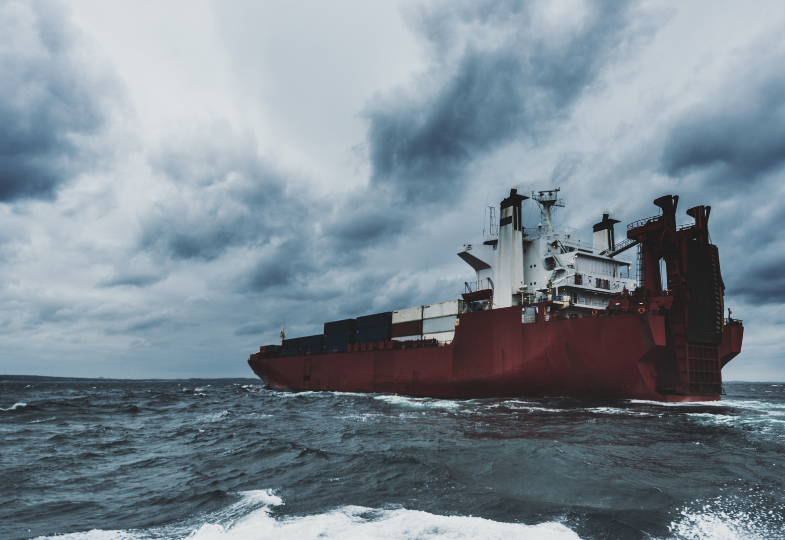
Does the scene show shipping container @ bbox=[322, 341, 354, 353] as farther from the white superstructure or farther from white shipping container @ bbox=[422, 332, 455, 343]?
the white superstructure

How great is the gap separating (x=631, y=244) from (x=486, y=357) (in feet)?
36.3

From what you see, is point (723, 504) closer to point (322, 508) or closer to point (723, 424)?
point (322, 508)

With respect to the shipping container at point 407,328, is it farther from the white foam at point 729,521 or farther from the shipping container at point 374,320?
the white foam at point 729,521

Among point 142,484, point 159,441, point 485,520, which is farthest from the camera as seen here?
point 159,441

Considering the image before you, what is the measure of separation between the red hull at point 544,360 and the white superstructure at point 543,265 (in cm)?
312

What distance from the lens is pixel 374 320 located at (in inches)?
1613

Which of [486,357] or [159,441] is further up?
[486,357]

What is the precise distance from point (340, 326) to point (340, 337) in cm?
116

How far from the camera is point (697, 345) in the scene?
24391 mm

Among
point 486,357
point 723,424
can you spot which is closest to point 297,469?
point 723,424

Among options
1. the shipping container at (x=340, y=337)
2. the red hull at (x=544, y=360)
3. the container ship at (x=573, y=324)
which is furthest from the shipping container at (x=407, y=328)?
the shipping container at (x=340, y=337)

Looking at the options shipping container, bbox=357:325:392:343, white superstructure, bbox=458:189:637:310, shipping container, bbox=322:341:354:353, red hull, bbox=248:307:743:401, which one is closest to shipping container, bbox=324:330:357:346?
shipping container, bbox=322:341:354:353

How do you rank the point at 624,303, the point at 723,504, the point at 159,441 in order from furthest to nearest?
the point at 624,303, the point at 159,441, the point at 723,504

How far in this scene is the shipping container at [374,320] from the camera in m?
39.7
